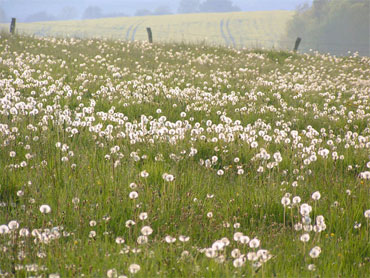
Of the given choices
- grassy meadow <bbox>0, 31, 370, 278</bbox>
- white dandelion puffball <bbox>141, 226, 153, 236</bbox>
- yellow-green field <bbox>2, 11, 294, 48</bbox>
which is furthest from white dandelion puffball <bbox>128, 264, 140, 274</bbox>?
yellow-green field <bbox>2, 11, 294, 48</bbox>

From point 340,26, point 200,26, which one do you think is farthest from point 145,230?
point 200,26

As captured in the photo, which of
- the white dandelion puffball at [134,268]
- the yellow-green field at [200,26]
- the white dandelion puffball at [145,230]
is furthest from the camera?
the yellow-green field at [200,26]

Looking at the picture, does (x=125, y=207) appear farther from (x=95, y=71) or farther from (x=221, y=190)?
(x=95, y=71)

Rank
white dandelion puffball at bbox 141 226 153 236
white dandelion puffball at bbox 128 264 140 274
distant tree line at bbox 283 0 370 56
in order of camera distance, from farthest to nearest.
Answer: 1. distant tree line at bbox 283 0 370 56
2. white dandelion puffball at bbox 141 226 153 236
3. white dandelion puffball at bbox 128 264 140 274

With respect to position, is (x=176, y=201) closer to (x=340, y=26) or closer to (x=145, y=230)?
(x=145, y=230)

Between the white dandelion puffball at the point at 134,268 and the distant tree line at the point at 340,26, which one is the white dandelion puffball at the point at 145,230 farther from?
the distant tree line at the point at 340,26

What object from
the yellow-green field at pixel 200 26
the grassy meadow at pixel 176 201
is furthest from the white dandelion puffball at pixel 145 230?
A: the yellow-green field at pixel 200 26

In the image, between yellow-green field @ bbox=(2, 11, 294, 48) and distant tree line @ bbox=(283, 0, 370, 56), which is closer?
distant tree line @ bbox=(283, 0, 370, 56)

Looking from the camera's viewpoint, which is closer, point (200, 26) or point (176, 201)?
point (176, 201)

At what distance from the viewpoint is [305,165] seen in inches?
219

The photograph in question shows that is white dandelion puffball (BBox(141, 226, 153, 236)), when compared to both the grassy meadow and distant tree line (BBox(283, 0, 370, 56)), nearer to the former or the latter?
the grassy meadow

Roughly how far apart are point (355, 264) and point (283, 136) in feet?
12.7

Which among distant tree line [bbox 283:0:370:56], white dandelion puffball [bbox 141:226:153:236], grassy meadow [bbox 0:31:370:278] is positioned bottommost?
grassy meadow [bbox 0:31:370:278]

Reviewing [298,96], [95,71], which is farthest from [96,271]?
[95,71]
